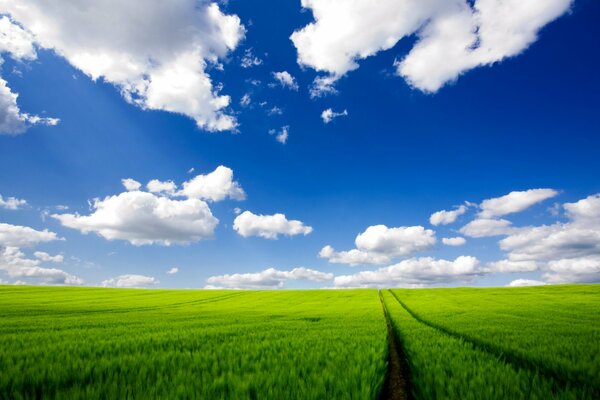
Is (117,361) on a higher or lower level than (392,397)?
higher

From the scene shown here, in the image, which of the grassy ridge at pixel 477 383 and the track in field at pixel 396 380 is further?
the track in field at pixel 396 380

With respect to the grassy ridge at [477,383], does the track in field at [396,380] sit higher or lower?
lower

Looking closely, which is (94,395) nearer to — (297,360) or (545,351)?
(297,360)

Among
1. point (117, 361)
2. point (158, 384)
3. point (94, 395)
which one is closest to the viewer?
point (94, 395)

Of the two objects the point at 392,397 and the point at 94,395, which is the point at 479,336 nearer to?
the point at 392,397

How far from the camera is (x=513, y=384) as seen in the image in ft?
16.8

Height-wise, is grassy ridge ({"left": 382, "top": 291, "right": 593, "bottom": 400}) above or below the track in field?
above

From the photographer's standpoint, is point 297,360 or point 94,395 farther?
point 297,360

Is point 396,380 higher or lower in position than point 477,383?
lower

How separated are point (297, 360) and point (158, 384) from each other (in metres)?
2.95

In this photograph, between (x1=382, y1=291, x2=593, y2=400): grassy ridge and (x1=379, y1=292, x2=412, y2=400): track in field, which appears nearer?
(x1=382, y1=291, x2=593, y2=400): grassy ridge

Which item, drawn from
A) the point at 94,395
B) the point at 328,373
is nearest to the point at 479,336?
the point at 328,373

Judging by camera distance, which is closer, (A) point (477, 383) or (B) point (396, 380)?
(A) point (477, 383)

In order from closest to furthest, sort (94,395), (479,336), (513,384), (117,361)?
(94,395) → (513,384) → (117,361) → (479,336)
